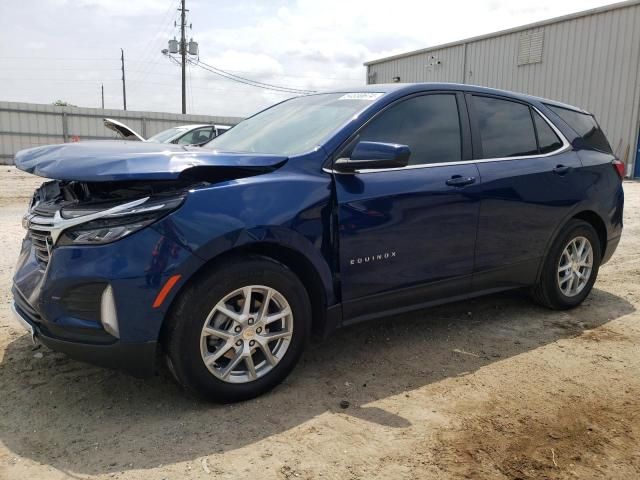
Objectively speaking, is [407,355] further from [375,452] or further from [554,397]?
[375,452]

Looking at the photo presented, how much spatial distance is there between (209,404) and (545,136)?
3.29 metres

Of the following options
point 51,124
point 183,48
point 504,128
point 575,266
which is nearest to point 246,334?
point 504,128

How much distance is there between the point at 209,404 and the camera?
2.94m

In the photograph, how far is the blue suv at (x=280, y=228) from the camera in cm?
262

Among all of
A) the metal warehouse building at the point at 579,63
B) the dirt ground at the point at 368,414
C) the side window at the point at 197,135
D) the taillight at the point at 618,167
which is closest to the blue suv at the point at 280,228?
the dirt ground at the point at 368,414

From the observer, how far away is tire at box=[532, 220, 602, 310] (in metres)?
4.46

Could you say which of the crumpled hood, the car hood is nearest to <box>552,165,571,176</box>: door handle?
the crumpled hood

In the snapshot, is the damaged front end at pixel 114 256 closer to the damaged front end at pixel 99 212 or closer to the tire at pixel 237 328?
the damaged front end at pixel 99 212

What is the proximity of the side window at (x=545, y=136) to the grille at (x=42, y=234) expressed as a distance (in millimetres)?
3530

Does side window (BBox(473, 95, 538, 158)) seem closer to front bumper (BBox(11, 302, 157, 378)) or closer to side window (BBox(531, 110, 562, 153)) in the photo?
side window (BBox(531, 110, 562, 153))

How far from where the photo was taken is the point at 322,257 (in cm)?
310

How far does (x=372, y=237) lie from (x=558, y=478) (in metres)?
1.54

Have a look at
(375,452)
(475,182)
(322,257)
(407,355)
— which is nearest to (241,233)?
(322,257)

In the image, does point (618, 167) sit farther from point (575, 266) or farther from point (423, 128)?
point (423, 128)
